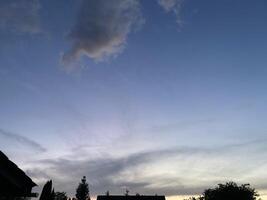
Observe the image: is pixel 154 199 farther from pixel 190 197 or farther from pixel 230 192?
pixel 190 197

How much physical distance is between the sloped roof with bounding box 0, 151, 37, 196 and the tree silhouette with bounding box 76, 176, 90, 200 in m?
120

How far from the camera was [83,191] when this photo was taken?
5084 inches

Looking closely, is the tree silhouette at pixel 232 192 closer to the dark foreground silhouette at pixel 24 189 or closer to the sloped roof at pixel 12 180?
the dark foreground silhouette at pixel 24 189

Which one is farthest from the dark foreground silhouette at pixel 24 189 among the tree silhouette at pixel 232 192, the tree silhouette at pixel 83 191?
the tree silhouette at pixel 83 191

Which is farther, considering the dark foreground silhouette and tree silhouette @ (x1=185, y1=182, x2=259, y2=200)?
tree silhouette @ (x1=185, y1=182, x2=259, y2=200)

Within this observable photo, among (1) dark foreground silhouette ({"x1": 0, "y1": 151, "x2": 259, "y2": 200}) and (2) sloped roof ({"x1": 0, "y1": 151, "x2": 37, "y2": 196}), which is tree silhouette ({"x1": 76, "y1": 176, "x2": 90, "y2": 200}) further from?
(2) sloped roof ({"x1": 0, "y1": 151, "x2": 37, "y2": 196})

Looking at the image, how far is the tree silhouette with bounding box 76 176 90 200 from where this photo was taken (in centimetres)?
12469

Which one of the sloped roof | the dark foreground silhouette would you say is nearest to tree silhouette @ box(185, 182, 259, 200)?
the dark foreground silhouette

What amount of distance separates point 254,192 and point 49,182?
54.3 meters

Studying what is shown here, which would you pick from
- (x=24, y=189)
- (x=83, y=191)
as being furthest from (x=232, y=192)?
(x=83, y=191)

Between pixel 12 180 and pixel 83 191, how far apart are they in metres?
127

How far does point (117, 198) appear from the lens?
64.7 m

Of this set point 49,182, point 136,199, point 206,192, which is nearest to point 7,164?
point 49,182

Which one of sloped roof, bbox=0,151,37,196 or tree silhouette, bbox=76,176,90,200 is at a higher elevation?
tree silhouette, bbox=76,176,90,200
